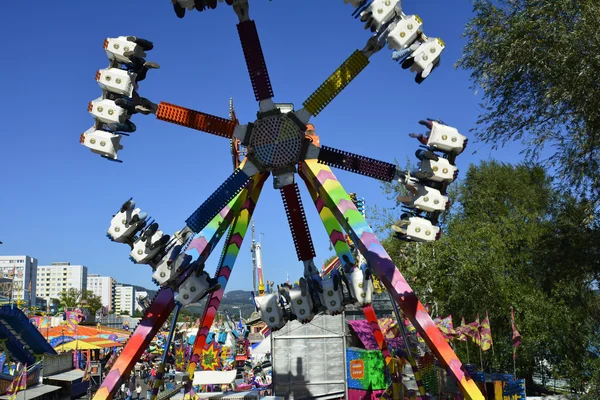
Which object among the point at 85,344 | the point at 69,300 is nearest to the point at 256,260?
the point at 85,344

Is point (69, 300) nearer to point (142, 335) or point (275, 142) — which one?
point (142, 335)

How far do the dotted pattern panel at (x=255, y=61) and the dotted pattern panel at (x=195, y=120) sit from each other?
118 cm

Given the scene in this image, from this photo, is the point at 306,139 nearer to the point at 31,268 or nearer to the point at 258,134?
the point at 258,134

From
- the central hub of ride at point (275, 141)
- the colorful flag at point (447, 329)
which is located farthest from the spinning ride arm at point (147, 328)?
the colorful flag at point (447, 329)

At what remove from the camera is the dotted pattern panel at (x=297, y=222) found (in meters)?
16.3

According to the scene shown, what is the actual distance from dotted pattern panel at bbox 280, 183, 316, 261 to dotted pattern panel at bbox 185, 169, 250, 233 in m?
1.40

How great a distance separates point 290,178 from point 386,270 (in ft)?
11.7

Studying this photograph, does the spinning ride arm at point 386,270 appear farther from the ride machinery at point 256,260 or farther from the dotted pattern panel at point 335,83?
the ride machinery at point 256,260

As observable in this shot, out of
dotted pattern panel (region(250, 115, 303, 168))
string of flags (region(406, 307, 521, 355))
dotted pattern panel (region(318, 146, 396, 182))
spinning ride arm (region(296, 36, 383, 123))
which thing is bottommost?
string of flags (region(406, 307, 521, 355))

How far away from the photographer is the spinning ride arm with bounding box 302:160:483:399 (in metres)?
14.4

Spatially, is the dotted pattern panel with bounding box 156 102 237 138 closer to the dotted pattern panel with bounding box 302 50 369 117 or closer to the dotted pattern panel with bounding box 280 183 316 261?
the dotted pattern panel with bounding box 302 50 369 117

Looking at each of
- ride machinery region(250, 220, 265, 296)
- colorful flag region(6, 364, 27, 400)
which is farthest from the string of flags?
ride machinery region(250, 220, 265, 296)

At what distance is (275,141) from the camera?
50.5 ft

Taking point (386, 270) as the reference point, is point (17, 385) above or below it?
below
